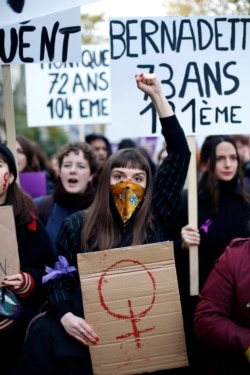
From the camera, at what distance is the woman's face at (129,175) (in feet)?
10.8

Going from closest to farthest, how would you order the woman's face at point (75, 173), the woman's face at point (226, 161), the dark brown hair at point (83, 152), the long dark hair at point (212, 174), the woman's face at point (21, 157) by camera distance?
the long dark hair at point (212, 174) < the woman's face at point (226, 161) < the woman's face at point (75, 173) < the dark brown hair at point (83, 152) < the woman's face at point (21, 157)

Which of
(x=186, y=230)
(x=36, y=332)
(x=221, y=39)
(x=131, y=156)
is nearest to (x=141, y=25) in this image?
(x=221, y=39)

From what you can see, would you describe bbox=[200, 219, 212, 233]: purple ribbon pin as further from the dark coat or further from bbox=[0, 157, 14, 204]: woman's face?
bbox=[0, 157, 14, 204]: woman's face

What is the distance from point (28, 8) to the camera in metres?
3.56

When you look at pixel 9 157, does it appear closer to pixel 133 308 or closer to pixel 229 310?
pixel 133 308

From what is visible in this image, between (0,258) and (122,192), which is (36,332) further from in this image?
(122,192)

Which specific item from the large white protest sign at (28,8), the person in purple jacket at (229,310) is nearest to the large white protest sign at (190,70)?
the large white protest sign at (28,8)

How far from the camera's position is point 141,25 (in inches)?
152

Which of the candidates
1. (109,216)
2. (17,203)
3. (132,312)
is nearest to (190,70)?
(109,216)

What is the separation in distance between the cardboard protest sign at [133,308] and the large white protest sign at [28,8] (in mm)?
1409

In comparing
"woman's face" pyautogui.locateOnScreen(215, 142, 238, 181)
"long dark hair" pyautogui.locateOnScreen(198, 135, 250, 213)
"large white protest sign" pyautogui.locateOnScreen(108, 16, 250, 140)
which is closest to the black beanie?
"large white protest sign" pyautogui.locateOnScreen(108, 16, 250, 140)

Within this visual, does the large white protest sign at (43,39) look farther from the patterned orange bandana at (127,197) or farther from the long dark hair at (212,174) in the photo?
the long dark hair at (212,174)

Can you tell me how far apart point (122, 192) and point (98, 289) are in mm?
562

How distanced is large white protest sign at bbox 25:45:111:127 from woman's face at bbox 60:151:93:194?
1148 millimetres
